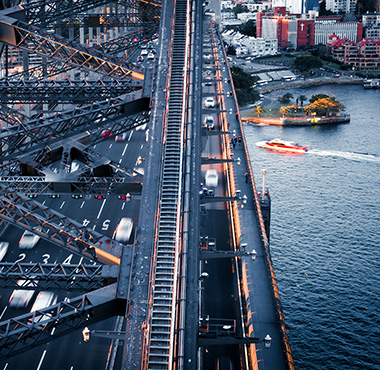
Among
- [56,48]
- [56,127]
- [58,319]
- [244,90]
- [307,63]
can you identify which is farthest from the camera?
[307,63]

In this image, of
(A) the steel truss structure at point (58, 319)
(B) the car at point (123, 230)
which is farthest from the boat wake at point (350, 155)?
(A) the steel truss structure at point (58, 319)

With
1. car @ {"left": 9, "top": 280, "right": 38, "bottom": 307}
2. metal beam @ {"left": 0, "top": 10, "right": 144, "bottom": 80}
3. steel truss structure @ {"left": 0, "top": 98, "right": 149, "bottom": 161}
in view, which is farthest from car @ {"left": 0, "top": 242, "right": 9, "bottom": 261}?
steel truss structure @ {"left": 0, "top": 98, "right": 149, "bottom": 161}

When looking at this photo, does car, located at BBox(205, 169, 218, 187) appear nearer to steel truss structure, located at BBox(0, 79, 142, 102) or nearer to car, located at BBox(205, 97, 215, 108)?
steel truss structure, located at BBox(0, 79, 142, 102)

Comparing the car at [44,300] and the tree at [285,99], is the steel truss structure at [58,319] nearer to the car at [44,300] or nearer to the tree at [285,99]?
the car at [44,300]

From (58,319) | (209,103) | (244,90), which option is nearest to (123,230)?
(58,319)

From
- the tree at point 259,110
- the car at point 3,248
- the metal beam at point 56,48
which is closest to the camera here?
the metal beam at point 56,48

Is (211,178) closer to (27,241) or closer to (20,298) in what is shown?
(27,241)

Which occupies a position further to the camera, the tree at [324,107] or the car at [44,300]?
the tree at [324,107]
